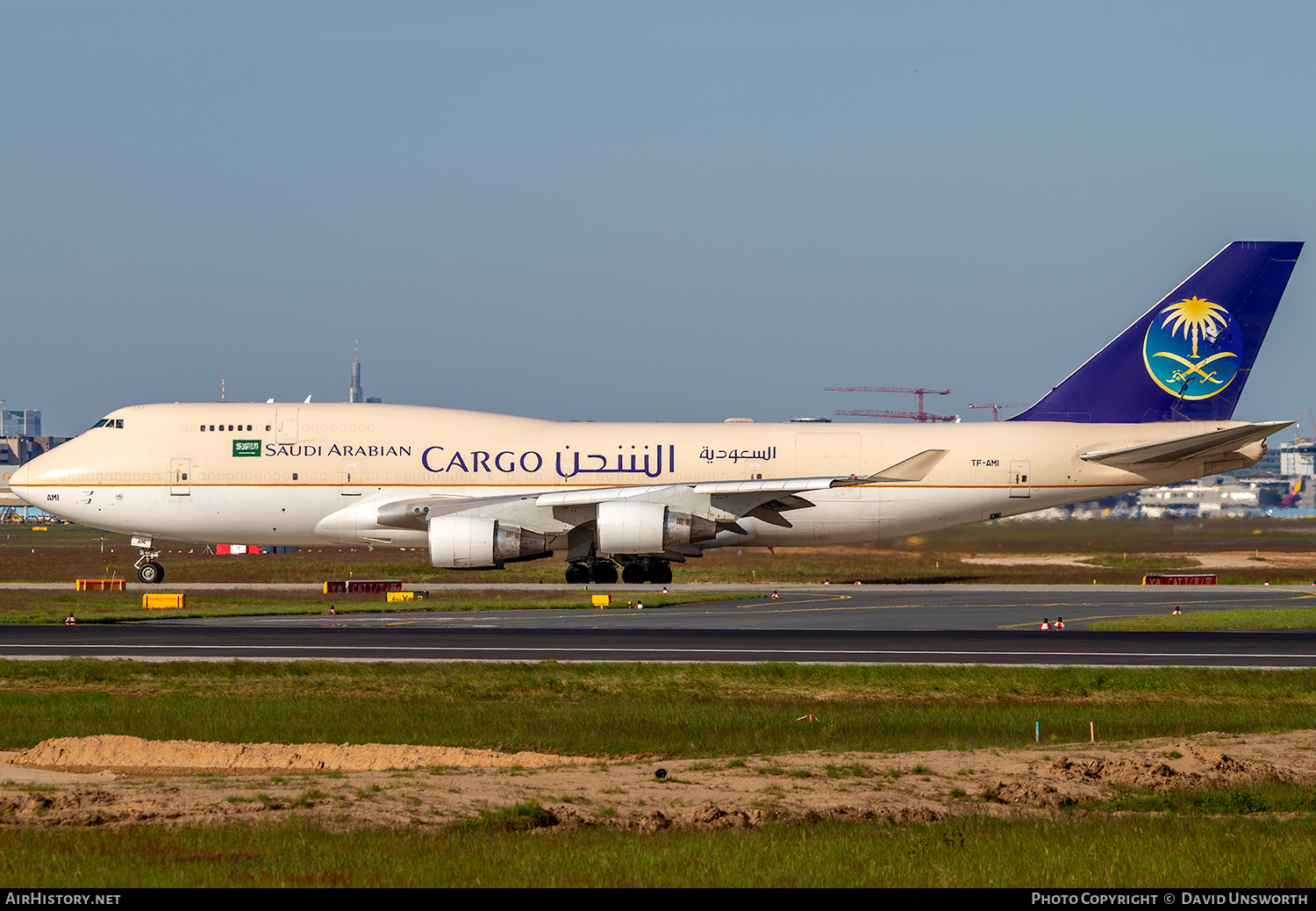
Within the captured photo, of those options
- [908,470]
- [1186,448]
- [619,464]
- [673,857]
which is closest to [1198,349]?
[1186,448]

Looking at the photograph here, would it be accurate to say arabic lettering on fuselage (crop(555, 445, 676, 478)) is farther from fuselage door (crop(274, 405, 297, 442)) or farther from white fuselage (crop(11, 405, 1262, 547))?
fuselage door (crop(274, 405, 297, 442))

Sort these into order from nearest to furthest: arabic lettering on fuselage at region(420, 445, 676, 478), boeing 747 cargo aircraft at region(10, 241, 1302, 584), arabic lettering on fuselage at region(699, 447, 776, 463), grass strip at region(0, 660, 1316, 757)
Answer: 1. grass strip at region(0, 660, 1316, 757)
2. boeing 747 cargo aircraft at region(10, 241, 1302, 584)
3. arabic lettering on fuselage at region(420, 445, 676, 478)
4. arabic lettering on fuselage at region(699, 447, 776, 463)

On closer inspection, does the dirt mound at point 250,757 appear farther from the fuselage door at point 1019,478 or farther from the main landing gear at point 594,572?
the fuselage door at point 1019,478

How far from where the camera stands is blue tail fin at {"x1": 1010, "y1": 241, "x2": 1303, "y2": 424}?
45.1 metres

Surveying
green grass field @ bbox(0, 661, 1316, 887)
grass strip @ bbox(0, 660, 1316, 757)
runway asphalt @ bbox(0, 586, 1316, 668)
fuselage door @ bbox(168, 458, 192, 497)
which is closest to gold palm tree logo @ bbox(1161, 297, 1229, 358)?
runway asphalt @ bbox(0, 586, 1316, 668)

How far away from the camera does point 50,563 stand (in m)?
62.0

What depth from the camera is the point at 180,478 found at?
4388 cm

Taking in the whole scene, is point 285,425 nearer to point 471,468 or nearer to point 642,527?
point 471,468

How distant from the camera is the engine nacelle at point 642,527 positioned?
135 ft

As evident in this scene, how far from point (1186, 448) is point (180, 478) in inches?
1303

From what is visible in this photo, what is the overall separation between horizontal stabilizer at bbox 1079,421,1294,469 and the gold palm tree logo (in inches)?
138

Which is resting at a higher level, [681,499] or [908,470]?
[908,470]
